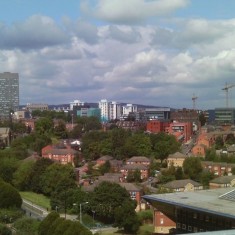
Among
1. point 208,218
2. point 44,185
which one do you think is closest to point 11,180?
point 44,185

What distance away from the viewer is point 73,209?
34.9 meters

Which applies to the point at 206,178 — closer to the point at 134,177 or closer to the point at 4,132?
the point at 134,177

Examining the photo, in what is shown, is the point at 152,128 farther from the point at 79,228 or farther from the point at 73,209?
the point at 79,228

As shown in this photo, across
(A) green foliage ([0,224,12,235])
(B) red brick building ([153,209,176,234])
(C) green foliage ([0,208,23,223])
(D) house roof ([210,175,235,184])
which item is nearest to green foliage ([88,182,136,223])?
(B) red brick building ([153,209,176,234])

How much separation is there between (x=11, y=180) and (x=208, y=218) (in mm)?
25191

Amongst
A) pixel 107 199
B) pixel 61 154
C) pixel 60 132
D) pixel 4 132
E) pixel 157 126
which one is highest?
pixel 157 126

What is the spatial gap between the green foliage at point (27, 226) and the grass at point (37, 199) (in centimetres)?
872

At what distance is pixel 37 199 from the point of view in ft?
136

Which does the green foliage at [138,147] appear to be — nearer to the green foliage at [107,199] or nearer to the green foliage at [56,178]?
the green foliage at [56,178]

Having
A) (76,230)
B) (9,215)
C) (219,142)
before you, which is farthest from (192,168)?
(76,230)

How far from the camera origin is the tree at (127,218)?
99.6ft

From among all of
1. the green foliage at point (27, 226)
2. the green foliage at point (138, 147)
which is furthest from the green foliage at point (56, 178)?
the green foliage at point (138, 147)

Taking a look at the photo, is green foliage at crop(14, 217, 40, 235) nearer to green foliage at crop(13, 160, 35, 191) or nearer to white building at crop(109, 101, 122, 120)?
green foliage at crop(13, 160, 35, 191)

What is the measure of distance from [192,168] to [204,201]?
→ 68.6 ft
